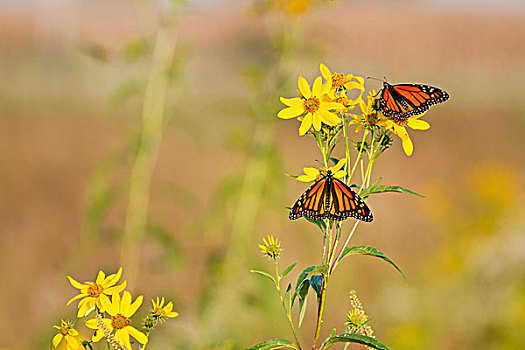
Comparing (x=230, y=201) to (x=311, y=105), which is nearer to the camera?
(x=311, y=105)

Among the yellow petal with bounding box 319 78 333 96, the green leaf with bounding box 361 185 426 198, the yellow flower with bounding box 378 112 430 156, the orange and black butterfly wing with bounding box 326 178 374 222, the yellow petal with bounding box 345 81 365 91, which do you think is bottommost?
the orange and black butterfly wing with bounding box 326 178 374 222

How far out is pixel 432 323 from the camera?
156 inches

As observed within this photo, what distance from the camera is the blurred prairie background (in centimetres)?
262

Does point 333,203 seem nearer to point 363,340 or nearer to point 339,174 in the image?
point 339,174

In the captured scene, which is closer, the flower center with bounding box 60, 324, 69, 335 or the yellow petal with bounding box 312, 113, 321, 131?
the flower center with bounding box 60, 324, 69, 335

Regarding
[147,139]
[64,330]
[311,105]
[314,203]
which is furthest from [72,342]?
[147,139]

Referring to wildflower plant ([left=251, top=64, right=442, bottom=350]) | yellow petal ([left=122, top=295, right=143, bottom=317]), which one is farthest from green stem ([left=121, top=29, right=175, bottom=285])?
yellow petal ([left=122, top=295, right=143, bottom=317])

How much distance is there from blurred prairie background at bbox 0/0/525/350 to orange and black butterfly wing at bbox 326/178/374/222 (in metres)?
0.35

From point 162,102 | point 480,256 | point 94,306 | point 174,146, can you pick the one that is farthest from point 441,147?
point 94,306

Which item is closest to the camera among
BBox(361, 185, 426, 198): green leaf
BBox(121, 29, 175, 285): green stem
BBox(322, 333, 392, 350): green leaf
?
BBox(322, 333, 392, 350): green leaf

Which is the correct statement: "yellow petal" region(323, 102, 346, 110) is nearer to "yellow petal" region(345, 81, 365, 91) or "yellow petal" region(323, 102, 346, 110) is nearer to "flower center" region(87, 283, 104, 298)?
"yellow petal" region(345, 81, 365, 91)

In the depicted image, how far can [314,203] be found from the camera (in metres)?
0.88

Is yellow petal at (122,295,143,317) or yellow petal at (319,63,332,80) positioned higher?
yellow petal at (319,63,332,80)

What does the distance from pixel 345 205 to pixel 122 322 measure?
380mm
